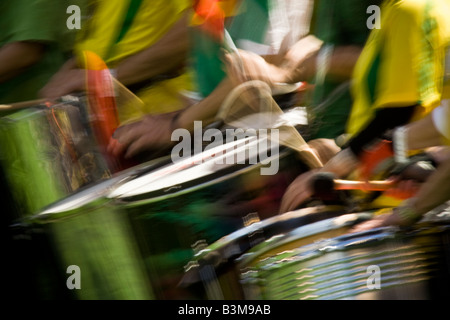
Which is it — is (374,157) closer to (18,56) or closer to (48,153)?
(48,153)

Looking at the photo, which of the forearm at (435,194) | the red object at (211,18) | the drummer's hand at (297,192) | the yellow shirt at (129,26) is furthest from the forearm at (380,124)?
the yellow shirt at (129,26)

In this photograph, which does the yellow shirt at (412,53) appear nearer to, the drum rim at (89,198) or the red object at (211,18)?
the red object at (211,18)

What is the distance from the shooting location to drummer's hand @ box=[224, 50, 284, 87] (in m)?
1.99

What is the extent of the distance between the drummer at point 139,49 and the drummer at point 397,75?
626 millimetres

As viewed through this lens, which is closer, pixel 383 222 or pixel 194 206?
pixel 383 222

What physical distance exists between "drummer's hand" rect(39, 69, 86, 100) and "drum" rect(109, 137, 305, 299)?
54 centimetres

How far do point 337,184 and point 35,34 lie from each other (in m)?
1.20

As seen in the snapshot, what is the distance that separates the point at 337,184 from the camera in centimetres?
167

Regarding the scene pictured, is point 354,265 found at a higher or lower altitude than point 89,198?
lower

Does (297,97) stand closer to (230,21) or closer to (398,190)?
(230,21)

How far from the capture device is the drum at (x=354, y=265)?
5.05ft

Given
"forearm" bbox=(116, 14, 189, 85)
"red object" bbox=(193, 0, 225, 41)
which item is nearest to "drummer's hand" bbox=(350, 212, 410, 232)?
"red object" bbox=(193, 0, 225, 41)
